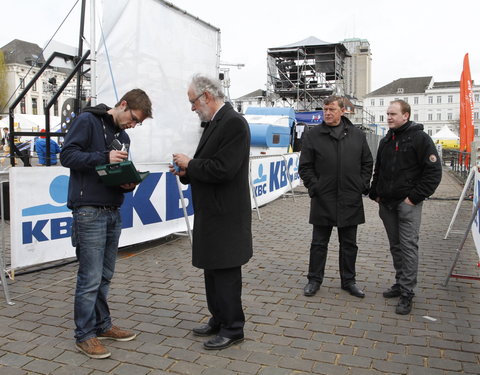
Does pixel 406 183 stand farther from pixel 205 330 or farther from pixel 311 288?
pixel 205 330

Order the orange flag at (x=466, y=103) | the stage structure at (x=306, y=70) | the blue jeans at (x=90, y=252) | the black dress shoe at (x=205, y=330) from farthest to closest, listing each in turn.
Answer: the stage structure at (x=306, y=70), the orange flag at (x=466, y=103), the black dress shoe at (x=205, y=330), the blue jeans at (x=90, y=252)

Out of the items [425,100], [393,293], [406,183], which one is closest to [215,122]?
[406,183]

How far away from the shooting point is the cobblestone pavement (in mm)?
3189

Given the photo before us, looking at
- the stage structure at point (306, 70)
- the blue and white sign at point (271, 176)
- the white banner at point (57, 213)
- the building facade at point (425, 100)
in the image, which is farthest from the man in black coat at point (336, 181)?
the building facade at point (425, 100)

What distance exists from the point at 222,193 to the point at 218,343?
113 centimetres

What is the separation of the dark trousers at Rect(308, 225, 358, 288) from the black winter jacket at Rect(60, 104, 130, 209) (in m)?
2.31

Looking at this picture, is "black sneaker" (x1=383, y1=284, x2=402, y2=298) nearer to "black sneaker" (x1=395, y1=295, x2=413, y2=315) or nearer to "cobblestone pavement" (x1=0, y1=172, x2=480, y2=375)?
"cobblestone pavement" (x1=0, y1=172, x2=480, y2=375)

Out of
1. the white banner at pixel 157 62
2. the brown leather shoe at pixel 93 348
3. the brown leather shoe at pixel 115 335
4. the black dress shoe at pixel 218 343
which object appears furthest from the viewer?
the white banner at pixel 157 62

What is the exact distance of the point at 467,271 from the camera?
564 centimetres

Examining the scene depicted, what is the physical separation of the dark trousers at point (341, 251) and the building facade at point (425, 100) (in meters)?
108

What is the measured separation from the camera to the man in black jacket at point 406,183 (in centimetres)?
423

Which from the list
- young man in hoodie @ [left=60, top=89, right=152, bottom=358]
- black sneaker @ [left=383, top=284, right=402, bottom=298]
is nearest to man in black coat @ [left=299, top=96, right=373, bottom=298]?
black sneaker @ [left=383, top=284, right=402, bottom=298]

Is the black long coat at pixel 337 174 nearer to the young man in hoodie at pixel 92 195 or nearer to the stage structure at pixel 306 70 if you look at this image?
the young man in hoodie at pixel 92 195

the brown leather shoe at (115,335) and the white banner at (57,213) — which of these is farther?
the white banner at (57,213)
